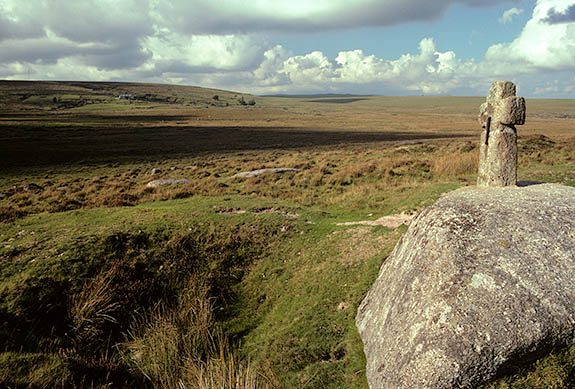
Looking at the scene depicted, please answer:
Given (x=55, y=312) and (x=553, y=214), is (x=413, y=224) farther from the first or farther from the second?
(x=55, y=312)

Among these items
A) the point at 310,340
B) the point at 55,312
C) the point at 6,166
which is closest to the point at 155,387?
the point at 310,340

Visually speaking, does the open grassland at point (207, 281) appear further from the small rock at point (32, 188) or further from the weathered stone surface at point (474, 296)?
the small rock at point (32, 188)

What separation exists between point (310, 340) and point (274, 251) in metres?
5.57

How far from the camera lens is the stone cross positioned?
9.70 m

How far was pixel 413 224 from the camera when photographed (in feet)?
27.9

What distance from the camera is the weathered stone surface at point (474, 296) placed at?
525cm

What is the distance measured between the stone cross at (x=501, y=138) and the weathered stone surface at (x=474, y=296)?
1.95 meters

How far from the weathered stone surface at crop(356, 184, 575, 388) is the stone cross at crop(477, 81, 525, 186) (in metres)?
1.95

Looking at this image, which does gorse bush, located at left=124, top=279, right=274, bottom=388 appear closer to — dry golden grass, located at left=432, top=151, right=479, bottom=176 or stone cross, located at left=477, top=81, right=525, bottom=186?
stone cross, located at left=477, top=81, right=525, bottom=186

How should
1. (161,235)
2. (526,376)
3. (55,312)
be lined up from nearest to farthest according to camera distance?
(526,376) < (55,312) < (161,235)

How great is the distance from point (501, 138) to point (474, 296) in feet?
19.7

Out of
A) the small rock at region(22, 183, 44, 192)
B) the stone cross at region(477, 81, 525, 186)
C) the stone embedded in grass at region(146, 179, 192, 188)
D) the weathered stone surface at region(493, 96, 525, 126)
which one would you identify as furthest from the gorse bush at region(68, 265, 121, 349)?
the small rock at region(22, 183, 44, 192)

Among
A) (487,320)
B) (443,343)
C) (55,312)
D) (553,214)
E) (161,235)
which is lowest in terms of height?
(55,312)

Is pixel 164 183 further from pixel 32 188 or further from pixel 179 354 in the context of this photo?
pixel 179 354
